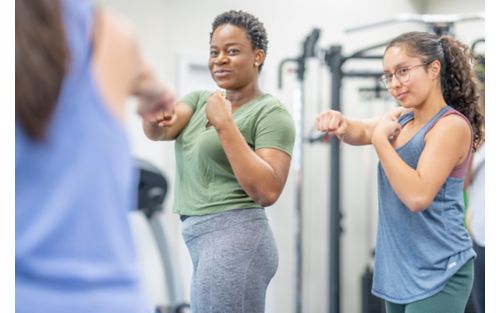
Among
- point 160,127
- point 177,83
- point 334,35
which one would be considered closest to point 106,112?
point 160,127

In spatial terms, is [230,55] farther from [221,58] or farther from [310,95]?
[310,95]

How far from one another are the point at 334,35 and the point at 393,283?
75.1 inches

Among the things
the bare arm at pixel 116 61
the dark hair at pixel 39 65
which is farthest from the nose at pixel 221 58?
the dark hair at pixel 39 65

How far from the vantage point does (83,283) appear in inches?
28.1

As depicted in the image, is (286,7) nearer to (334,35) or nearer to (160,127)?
(160,127)

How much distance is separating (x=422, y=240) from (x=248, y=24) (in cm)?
56

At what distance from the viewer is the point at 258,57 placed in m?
1.40

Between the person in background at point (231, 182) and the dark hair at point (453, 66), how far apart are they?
11.9 inches

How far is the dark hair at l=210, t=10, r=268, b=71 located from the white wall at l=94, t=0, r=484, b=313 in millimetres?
276

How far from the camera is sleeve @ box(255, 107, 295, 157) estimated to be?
1.33 metres

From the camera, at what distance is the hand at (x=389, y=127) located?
4.43ft

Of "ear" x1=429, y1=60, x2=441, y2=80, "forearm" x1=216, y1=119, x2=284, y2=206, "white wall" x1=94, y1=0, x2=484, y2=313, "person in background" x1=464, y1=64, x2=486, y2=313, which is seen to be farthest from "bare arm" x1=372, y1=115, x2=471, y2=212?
"person in background" x1=464, y1=64, x2=486, y2=313

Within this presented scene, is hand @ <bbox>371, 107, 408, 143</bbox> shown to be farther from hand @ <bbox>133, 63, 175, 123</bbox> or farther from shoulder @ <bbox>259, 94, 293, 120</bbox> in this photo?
hand @ <bbox>133, 63, 175, 123</bbox>

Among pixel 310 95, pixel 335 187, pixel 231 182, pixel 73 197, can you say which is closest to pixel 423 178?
pixel 231 182
